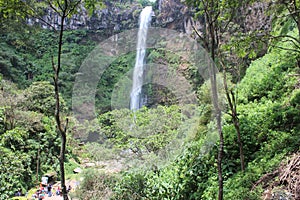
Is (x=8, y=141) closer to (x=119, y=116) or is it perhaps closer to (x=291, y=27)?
(x=119, y=116)

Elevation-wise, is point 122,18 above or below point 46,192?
above

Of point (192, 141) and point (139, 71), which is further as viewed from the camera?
point (139, 71)

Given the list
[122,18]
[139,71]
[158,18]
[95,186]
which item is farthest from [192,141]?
[122,18]

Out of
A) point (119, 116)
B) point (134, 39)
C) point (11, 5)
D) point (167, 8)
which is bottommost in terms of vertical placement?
point (119, 116)

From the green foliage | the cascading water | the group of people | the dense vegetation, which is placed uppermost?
the cascading water

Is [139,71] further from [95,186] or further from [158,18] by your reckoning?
[95,186]

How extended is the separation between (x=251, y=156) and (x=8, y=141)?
373 inches

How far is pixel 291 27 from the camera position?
295 inches

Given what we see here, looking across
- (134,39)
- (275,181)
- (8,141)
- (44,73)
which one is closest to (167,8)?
(134,39)

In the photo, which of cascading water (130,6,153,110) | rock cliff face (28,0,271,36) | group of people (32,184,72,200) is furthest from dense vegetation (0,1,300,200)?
cascading water (130,6,153,110)

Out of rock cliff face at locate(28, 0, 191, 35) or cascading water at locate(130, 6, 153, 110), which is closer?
cascading water at locate(130, 6, 153, 110)

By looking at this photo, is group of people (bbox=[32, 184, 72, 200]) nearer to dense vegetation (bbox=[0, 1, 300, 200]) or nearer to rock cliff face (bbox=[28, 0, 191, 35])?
dense vegetation (bbox=[0, 1, 300, 200])

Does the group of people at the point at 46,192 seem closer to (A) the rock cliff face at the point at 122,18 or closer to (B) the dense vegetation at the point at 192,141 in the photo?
(B) the dense vegetation at the point at 192,141

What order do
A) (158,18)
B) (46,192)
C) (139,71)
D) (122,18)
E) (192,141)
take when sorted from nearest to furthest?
(192,141), (46,192), (139,71), (158,18), (122,18)
